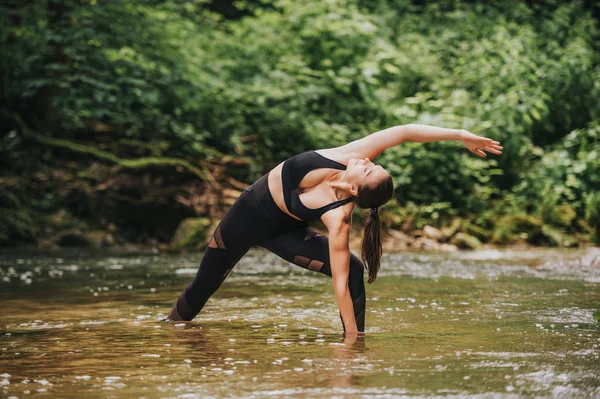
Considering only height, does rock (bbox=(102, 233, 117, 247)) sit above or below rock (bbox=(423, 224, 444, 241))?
below

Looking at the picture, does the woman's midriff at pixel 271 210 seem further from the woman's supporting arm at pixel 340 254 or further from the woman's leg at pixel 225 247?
the woman's supporting arm at pixel 340 254

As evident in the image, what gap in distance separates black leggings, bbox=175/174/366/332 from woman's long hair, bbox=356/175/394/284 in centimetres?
8

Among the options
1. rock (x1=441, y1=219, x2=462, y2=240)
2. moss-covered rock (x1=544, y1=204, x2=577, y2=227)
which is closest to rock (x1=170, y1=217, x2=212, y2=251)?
rock (x1=441, y1=219, x2=462, y2=240)

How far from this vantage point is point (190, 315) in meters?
5.84

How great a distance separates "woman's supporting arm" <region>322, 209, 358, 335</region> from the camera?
16.0 ft

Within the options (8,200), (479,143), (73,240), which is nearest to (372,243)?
(479,143)

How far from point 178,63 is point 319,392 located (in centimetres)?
1136

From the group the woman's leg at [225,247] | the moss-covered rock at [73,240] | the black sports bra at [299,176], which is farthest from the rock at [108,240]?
the black sports bra at [299,176]

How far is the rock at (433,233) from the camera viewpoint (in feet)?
45.9

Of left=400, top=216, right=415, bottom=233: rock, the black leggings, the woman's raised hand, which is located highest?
the woman's raised hand

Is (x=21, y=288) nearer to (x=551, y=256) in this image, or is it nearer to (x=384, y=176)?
(x=384, y=176)

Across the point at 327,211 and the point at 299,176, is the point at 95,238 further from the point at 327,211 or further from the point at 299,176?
the point at 327,211

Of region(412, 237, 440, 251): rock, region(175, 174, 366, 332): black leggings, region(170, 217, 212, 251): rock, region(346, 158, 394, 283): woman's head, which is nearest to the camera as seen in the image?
region(346, 158, 394, 283): woman's head

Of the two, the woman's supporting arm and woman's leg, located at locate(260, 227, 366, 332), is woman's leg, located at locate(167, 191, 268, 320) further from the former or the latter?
the woman's supporting arm
